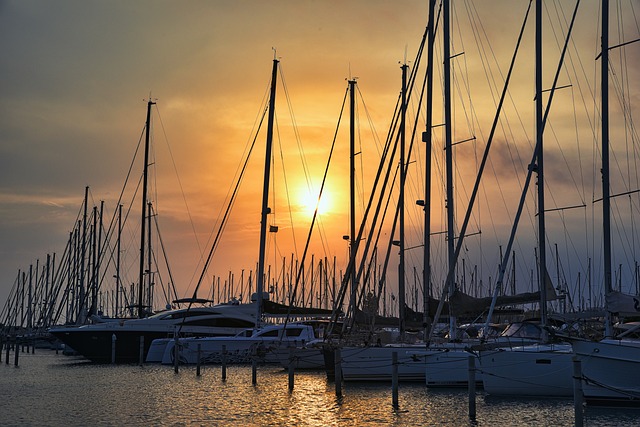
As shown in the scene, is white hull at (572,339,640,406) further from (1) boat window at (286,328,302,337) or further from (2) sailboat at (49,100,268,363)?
(2) sailboat at (49,100,268,363)

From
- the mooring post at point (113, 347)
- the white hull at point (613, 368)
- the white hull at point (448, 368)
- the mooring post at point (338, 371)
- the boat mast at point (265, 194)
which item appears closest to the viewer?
the white hull at point (613, 368)

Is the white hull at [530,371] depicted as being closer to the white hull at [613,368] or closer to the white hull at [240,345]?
the white hull at [613,368]

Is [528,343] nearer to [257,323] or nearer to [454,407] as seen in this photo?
[454,407]

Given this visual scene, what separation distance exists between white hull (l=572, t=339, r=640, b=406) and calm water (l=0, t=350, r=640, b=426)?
0.61m

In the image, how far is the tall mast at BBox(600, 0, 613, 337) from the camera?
90.8 feet

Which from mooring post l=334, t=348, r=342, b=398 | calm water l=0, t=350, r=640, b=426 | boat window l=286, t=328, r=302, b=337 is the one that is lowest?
calm water l=0, t=350, r=640, b=426

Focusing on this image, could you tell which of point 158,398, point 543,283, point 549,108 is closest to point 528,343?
point 543,283

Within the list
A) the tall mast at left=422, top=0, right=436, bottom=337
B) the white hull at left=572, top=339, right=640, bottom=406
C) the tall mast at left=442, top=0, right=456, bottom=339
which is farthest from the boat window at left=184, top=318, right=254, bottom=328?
the white hull at left=572, top=339, right=640, bottom=406

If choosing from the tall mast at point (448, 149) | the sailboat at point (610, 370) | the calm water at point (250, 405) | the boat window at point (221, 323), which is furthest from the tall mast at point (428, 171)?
the boat window at point (221, 323)

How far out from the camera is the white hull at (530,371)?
90.7 ft

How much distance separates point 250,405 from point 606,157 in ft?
51.4

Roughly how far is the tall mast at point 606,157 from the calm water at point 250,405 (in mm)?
4459

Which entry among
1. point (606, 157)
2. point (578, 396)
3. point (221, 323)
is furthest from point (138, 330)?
point (578, 396)

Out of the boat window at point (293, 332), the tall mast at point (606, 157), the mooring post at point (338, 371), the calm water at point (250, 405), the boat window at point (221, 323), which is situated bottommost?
the calm water at point (250, 405)
